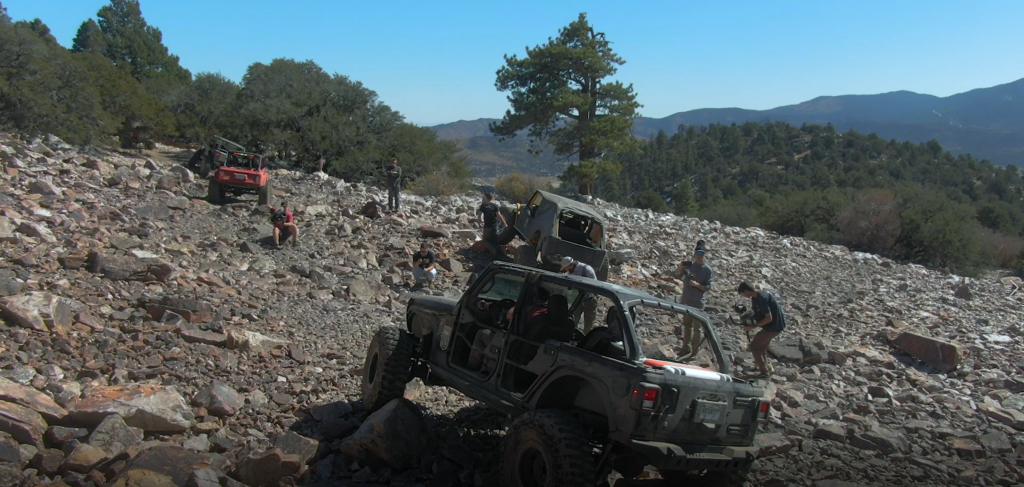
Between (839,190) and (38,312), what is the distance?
29.7m

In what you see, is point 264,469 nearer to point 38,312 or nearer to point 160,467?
point 160,467

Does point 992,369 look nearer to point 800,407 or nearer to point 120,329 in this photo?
point 800,407

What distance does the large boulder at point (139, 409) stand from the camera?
508 cm

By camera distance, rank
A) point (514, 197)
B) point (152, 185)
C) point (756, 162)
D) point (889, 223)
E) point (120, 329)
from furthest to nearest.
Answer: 1. point (756, 162)
2. point (514, 197)
3. point (889, 223)
4. point (152, 185)
5. point (120, 329)

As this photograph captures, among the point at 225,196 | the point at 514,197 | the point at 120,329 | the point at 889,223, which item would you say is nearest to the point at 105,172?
the point at 225,196

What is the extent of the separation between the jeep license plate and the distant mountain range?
55.8 metres

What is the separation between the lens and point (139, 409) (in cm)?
513

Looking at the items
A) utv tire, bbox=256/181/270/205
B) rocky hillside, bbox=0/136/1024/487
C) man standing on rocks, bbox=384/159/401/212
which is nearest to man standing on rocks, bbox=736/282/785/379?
rocky hillside, bbox=0/136/1024/487

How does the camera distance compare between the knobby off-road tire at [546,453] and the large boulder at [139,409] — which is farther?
the large boulder at [139,409]

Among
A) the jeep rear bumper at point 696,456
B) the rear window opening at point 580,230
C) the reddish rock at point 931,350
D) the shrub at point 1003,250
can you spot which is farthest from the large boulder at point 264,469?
the shrub at point 1003,250

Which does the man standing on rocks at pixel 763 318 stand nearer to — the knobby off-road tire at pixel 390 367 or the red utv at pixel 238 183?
the knobby off-road tire at pixel 390 367

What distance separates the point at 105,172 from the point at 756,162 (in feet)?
162

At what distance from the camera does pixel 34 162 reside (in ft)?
49.2

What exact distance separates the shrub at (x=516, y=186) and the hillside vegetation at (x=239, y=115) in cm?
200
